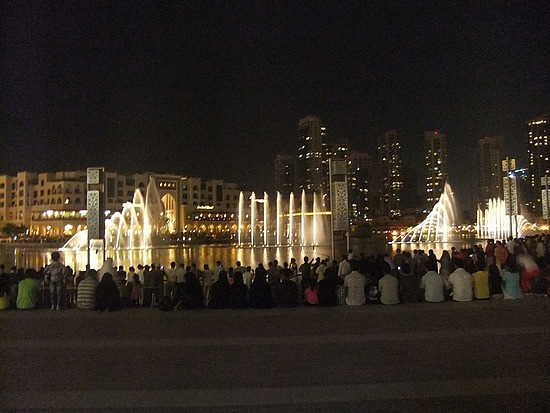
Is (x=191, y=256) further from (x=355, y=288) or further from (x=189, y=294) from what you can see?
(x=355, y=288)

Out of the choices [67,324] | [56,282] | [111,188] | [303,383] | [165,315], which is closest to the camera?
[303,383]

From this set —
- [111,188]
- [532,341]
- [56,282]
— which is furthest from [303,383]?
[111,188]

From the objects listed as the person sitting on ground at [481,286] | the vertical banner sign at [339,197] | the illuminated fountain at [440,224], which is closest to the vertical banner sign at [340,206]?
the vertical banner sign at [339,197]

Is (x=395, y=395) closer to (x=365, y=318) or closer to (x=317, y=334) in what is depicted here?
(x=317, y=334)

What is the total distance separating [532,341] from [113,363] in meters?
7.25

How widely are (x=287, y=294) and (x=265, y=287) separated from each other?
61cm

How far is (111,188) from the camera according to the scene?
11669 cm

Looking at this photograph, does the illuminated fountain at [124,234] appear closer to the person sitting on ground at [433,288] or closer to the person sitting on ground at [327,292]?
the person sitting on ground at [327,292]

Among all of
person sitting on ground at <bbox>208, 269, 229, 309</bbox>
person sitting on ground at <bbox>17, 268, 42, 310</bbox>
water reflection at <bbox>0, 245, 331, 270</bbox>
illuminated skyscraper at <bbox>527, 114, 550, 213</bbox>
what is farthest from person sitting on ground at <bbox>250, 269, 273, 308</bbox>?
illuminated skyscraper at <bbox>527, 114, 550, 213</bbox>

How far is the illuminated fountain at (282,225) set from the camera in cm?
7431

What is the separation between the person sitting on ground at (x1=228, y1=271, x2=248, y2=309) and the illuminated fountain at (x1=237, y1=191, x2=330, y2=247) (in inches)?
2018

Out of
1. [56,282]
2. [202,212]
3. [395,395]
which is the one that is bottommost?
[395,395]

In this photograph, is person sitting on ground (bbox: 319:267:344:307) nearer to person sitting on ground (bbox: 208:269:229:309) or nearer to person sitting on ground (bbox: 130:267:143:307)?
person sitting on ground (bbox: 208:269:229:309)

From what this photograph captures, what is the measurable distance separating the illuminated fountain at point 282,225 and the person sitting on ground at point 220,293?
168 feet
